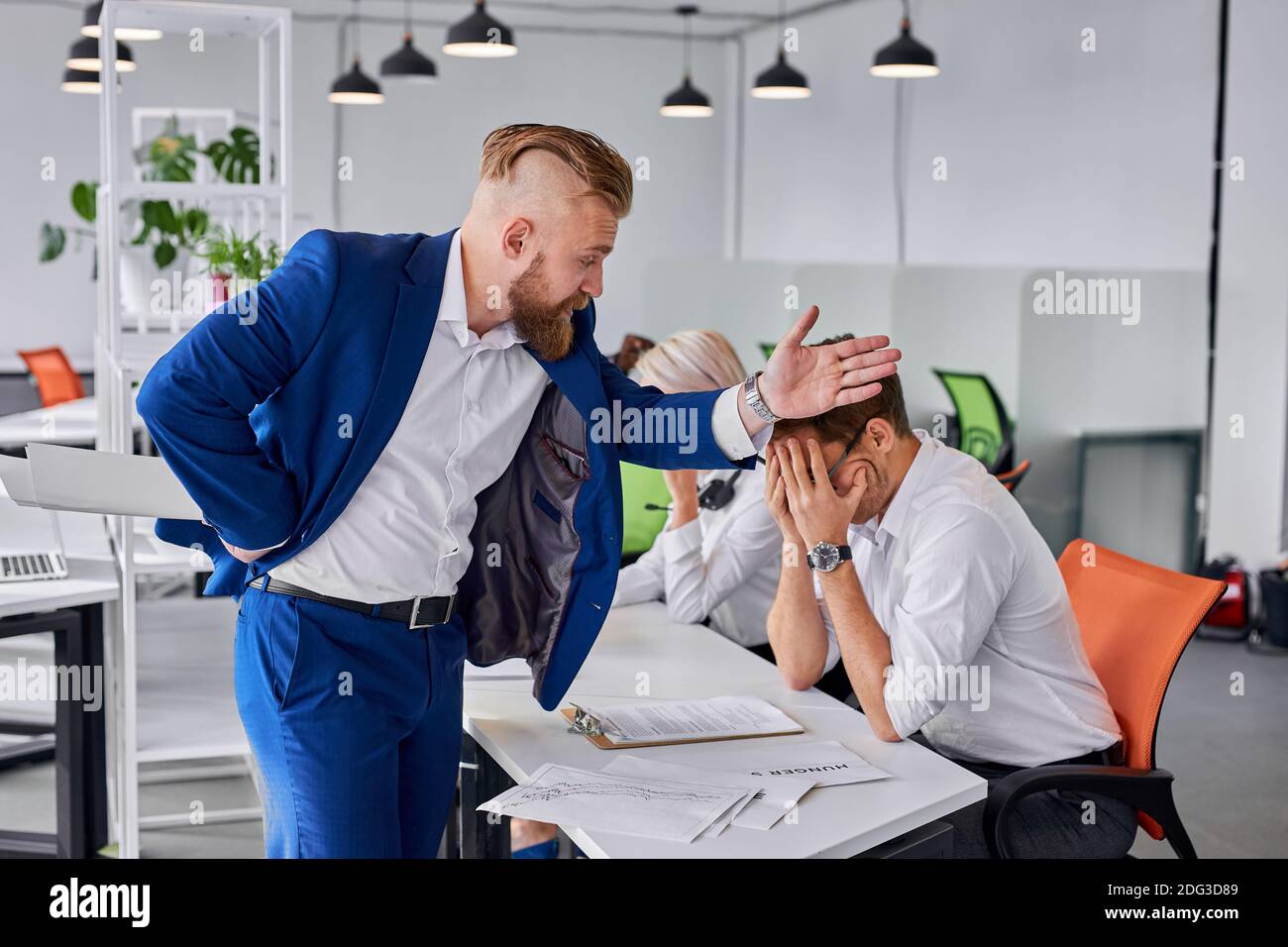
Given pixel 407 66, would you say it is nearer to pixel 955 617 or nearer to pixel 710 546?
pixel 710 546

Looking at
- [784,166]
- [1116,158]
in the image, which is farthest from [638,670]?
[784,166]

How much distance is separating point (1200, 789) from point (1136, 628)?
188 cm

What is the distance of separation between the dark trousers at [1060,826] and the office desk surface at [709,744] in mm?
152

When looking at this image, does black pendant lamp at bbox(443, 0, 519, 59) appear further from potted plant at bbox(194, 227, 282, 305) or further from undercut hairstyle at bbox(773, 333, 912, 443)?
undercut hairstyle at bbox(773, 333, 912, 443)

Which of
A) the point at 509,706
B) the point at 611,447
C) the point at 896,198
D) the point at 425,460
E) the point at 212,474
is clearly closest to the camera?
the point at 212,474

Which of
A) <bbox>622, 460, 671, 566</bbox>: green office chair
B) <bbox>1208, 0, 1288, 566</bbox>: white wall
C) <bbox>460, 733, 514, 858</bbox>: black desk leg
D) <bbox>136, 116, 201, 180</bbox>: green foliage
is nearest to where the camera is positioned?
<bbox>460, 733, 514, 858</bbox>: black desk leg

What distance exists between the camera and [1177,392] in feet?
19.1

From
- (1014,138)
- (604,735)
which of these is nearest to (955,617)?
(604,735)

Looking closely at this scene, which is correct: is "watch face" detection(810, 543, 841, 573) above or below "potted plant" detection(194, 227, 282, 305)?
below

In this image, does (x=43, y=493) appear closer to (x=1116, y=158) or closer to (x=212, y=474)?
(x=212, y=474)

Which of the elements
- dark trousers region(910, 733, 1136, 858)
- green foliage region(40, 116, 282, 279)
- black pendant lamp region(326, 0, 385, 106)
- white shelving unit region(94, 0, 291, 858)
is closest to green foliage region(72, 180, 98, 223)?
green foliage region(40, 116, 282, 279)

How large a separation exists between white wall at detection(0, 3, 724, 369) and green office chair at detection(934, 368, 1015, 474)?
4.36 metres

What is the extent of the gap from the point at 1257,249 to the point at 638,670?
14.2 feet

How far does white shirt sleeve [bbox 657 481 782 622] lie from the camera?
2.74 m
